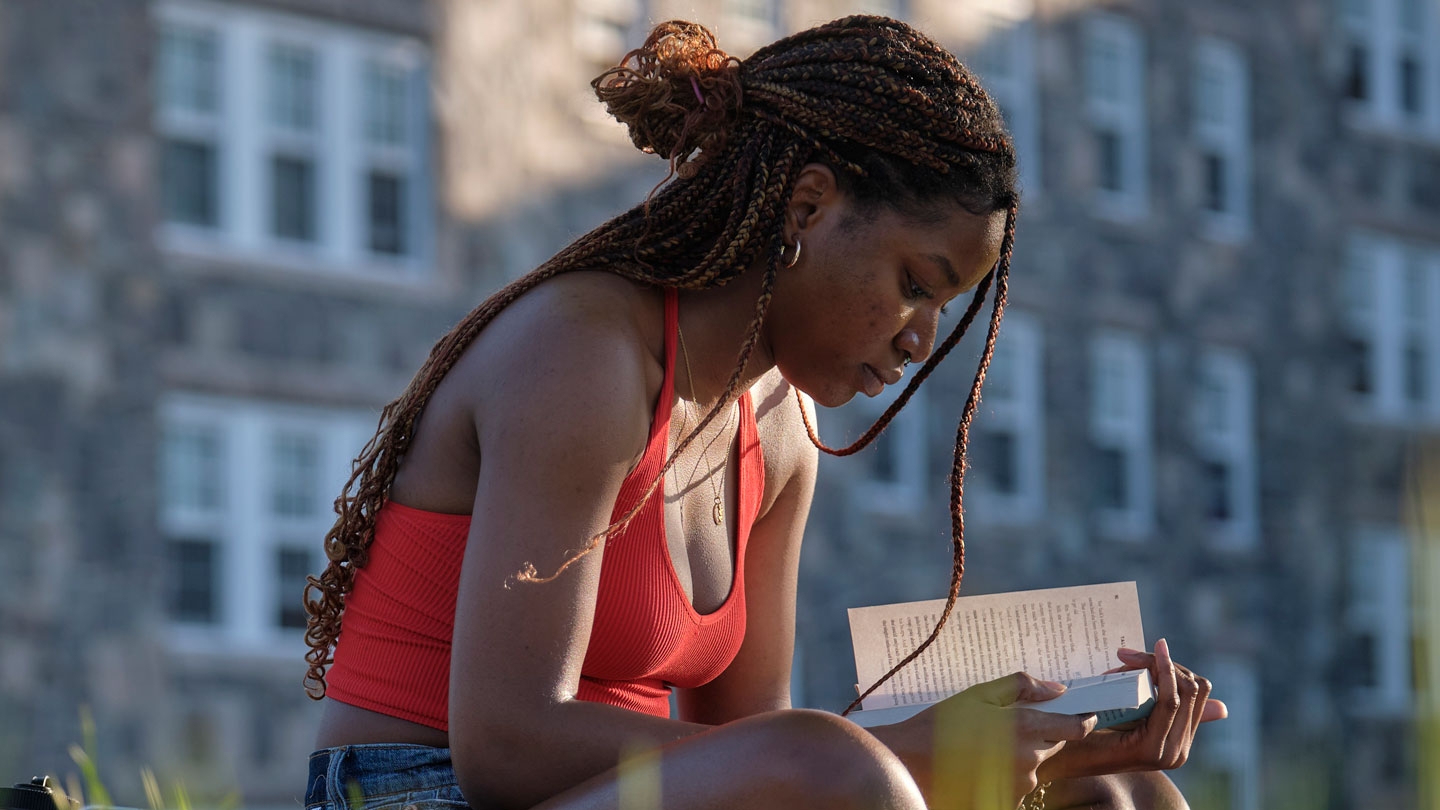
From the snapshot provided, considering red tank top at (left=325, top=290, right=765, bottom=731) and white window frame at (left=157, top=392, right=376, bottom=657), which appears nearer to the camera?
red tank top at (left=325, top=290, right=765, bottom=731)

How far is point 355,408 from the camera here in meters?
13.2

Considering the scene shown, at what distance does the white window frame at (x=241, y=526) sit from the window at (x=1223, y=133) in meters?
9.46

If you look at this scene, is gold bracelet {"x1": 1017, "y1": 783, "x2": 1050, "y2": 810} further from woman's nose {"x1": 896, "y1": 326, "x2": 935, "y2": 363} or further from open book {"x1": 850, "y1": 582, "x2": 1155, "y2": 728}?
woman's nose {"x1": 896, "y1": 326, "x2": 935, "y2": 363}

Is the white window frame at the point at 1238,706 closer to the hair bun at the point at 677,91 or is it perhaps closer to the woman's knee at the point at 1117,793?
the woman's knee at the point at 1117,793

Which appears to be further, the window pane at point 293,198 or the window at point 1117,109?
the window at point 1117,109

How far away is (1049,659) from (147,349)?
408 inches

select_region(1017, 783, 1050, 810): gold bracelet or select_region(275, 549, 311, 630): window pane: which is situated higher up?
select_region(275, 549, 311, 630): window pane

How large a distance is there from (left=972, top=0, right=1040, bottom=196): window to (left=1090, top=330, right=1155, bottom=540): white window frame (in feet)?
5.58

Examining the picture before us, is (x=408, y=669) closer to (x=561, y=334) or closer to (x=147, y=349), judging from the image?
(x=561, y=334)

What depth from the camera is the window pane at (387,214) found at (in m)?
13.5

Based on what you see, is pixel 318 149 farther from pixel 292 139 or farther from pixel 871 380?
pixel 871 380

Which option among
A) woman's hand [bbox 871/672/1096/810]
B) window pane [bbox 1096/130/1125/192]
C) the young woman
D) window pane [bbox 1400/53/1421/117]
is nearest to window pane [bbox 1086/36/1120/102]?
window pane [bbox 1096/130/1125/192]

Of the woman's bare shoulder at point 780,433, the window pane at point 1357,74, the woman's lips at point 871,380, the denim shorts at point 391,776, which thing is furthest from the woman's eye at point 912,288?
the window pane at point 1357,74

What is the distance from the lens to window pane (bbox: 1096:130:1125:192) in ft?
58.4
